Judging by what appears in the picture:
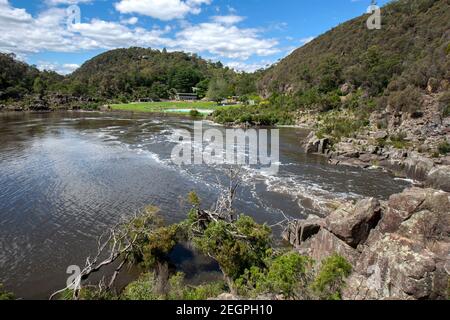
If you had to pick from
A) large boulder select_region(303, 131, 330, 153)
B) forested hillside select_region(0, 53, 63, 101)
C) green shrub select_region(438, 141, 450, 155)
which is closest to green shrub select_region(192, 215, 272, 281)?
green shrub select_region(438, 141, 450, 155)

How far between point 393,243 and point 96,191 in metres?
26.8

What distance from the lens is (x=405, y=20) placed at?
10369cm

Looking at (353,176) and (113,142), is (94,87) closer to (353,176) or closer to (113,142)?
(113,142)

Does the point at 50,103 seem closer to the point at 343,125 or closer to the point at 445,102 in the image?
the point at 343,125

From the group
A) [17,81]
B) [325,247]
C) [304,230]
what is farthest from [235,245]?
[17,81]

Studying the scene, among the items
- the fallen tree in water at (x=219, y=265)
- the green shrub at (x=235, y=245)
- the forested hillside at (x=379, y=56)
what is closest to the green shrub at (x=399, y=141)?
the forested hillside at (x=379, y=56)

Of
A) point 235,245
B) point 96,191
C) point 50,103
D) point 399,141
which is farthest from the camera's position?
point 50,103

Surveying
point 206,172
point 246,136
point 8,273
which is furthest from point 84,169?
point 246,136

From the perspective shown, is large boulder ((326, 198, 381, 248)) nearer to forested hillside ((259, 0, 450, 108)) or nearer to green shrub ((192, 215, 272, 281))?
green shrub ((192, 215, 272, 281))

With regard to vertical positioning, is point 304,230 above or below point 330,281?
below

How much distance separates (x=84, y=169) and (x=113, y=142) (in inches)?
710

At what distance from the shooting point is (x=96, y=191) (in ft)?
108

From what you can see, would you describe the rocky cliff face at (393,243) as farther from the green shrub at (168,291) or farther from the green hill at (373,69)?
the green hill at (373,69)
